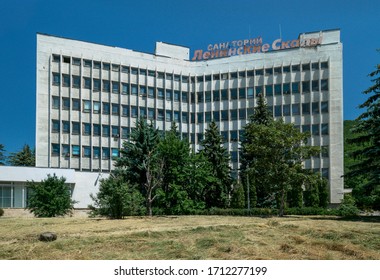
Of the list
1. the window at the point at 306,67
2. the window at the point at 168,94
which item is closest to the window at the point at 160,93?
the window at the point at 168,94

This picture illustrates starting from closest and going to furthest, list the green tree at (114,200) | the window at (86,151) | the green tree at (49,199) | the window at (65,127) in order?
the green tree at (114,200) → the green tree at (49,199) → the window at (65,127) → the window at (86,151)

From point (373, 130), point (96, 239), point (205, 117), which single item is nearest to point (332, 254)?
point (96, 239)

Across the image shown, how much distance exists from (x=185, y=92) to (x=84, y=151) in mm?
16126

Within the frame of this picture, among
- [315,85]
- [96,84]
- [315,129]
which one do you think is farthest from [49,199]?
[315,85]

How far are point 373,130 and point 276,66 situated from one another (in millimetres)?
34090

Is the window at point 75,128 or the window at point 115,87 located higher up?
the window at point 115,87

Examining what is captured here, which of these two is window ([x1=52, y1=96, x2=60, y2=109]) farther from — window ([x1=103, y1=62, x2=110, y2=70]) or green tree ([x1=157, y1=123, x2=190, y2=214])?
green tree ([x1=157, y1=123, x2=190, y2=214])

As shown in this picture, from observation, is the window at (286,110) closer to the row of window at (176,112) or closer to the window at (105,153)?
Result: the row of window at (176,112)

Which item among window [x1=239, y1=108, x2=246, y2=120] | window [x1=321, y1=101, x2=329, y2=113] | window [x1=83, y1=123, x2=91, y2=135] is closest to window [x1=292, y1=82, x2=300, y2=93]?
window [x1=321, y1=101, x2=329, y2=113]

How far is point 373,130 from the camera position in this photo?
→ 2538 centimetres

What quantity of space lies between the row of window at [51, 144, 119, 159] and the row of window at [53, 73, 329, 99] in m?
7.42

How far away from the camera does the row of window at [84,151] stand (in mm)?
53312

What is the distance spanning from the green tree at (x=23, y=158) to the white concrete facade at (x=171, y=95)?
19.9m

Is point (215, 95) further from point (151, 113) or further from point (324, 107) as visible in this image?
point (324, 107)
